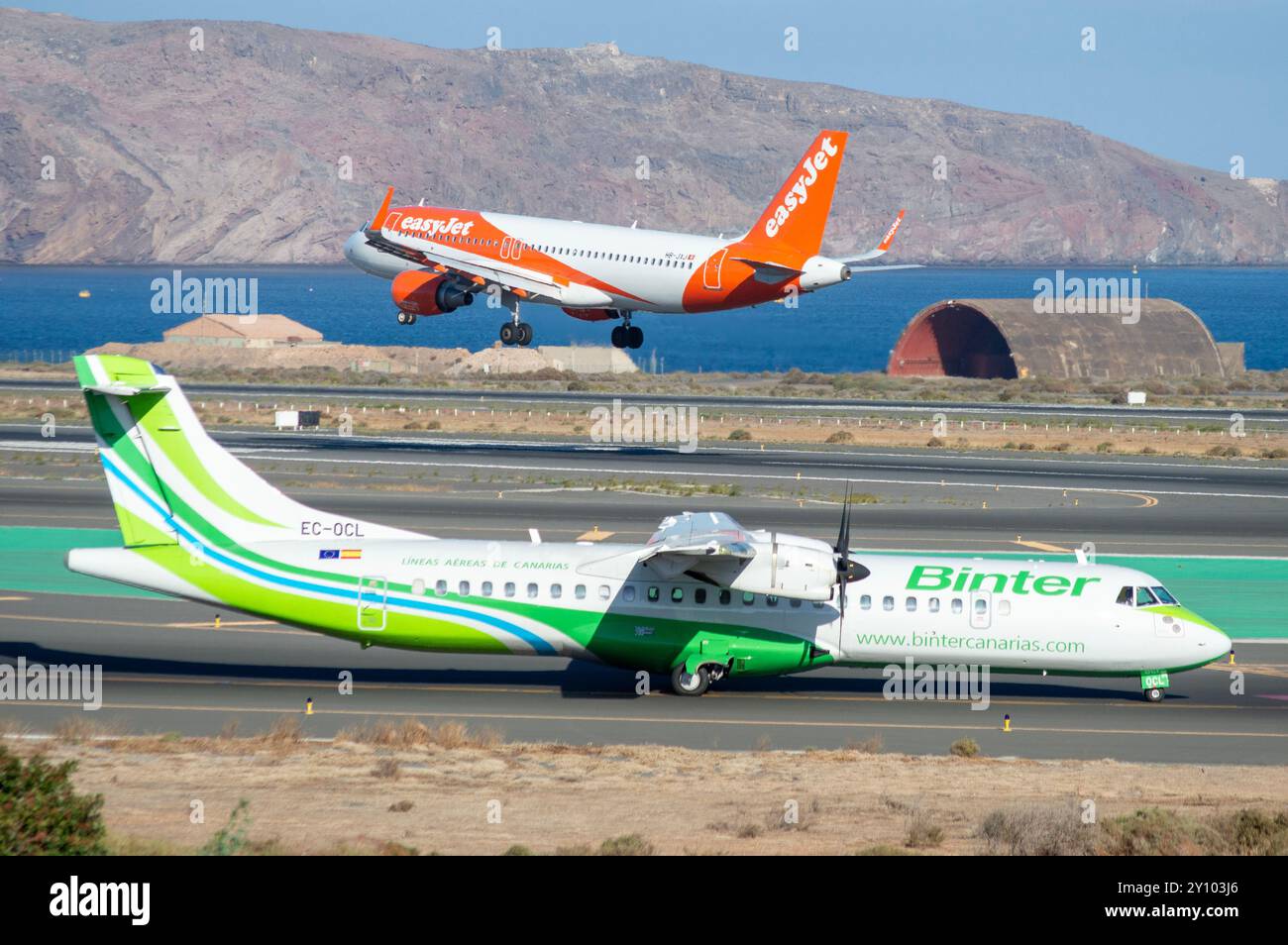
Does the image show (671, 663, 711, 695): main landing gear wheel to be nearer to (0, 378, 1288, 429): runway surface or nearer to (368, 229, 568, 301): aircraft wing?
(368, 229, 568, 301): aircraft wing

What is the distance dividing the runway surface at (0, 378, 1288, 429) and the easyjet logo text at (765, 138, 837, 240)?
3348cm

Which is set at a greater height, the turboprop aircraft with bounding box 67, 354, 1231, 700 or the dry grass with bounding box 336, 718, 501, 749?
the turboprop aircraft with bounding box 67, 354, 1231, 700

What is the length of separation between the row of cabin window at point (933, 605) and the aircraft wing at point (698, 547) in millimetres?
2702

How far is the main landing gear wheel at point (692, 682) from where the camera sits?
31109 mm

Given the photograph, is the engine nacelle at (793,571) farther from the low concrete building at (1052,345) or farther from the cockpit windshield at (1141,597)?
the low concrete building at (1052,345)

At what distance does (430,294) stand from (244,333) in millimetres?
76200

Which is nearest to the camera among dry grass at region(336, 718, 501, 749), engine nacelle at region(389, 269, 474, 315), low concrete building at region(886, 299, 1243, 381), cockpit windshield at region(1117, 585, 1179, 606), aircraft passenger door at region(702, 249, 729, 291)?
dry grass at region(336, 718, 501, 749)

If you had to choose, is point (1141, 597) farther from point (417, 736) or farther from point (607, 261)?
point (607, 261)

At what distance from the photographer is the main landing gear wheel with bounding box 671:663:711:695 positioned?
31.1m

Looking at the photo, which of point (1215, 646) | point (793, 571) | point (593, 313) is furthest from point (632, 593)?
point (593, 313)

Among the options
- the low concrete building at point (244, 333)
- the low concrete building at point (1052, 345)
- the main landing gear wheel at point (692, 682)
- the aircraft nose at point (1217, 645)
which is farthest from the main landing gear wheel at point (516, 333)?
the low concrete building at point (244, 333)

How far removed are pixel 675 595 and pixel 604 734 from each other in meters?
3.74

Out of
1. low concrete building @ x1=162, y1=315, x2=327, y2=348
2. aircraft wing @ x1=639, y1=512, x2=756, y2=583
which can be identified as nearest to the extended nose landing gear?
aircraft wing @ x1=639, y1=512, x2=756, y2=583
